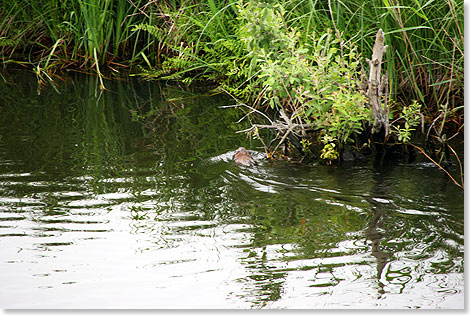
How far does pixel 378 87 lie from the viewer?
4656 mm

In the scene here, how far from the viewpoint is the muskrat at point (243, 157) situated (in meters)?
4.98

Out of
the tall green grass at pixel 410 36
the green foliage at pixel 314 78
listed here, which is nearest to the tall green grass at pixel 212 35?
the tall green grass at pixel 410 36

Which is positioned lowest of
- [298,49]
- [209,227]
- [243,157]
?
[209,227]

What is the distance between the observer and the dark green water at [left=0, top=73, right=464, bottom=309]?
10.4 feet

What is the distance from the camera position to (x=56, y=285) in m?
3.26

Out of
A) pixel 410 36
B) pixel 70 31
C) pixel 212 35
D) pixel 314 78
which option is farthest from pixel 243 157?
pixel 70 31

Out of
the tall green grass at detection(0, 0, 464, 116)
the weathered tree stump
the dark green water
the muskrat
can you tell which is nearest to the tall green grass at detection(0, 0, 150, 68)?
the tall green grass at detection(0, 0, 464, 116)

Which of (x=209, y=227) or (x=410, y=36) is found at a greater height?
(x=410, y=36)

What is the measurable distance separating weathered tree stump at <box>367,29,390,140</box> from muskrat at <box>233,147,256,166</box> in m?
0.97

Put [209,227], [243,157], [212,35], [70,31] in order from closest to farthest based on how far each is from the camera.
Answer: [209,227] < [243,157] < [212,35] < [70,31]

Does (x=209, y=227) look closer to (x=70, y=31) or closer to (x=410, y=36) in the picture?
(x=410, y=36)

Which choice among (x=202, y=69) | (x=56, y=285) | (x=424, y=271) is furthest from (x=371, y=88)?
(x=202, y=69)

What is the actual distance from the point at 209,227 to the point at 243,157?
1.22m

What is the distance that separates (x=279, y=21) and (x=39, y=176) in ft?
6.92
